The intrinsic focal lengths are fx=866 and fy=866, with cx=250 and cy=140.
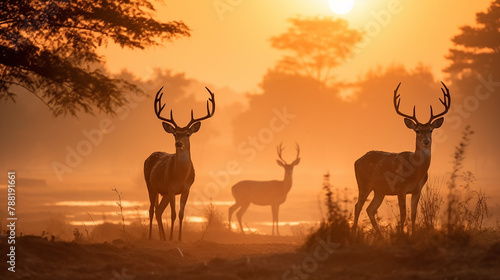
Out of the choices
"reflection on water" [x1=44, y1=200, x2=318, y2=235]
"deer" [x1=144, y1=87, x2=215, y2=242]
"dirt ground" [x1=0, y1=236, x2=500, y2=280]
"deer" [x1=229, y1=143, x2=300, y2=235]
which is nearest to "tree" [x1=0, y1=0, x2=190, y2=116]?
"deer" [x1=144, y1=87, x2=215, y2=242]

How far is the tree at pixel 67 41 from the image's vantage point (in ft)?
67.5

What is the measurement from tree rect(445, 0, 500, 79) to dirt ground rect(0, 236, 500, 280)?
154ft

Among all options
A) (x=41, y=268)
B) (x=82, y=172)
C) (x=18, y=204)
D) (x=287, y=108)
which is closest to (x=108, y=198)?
(x=18, y=204)

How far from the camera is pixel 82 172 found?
94.1 meters

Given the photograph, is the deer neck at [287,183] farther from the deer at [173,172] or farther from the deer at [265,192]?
the deer at [173,172]

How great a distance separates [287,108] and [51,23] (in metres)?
57.9

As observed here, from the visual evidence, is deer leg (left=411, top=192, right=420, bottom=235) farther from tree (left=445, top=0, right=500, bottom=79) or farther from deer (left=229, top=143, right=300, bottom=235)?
tree (left=445, top=0, right=500, bottom=79)

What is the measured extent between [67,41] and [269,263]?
1080cm

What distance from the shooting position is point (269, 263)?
12656 mm

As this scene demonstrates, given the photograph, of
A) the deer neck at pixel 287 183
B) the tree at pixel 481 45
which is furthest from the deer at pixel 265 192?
the tree at pixel 481 45

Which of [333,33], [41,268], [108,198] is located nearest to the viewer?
[41,268]

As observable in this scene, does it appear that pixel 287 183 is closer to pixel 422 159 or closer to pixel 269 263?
pixel 422 159

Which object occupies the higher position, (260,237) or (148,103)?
(148,103)

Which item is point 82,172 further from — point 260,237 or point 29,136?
point 260,237
